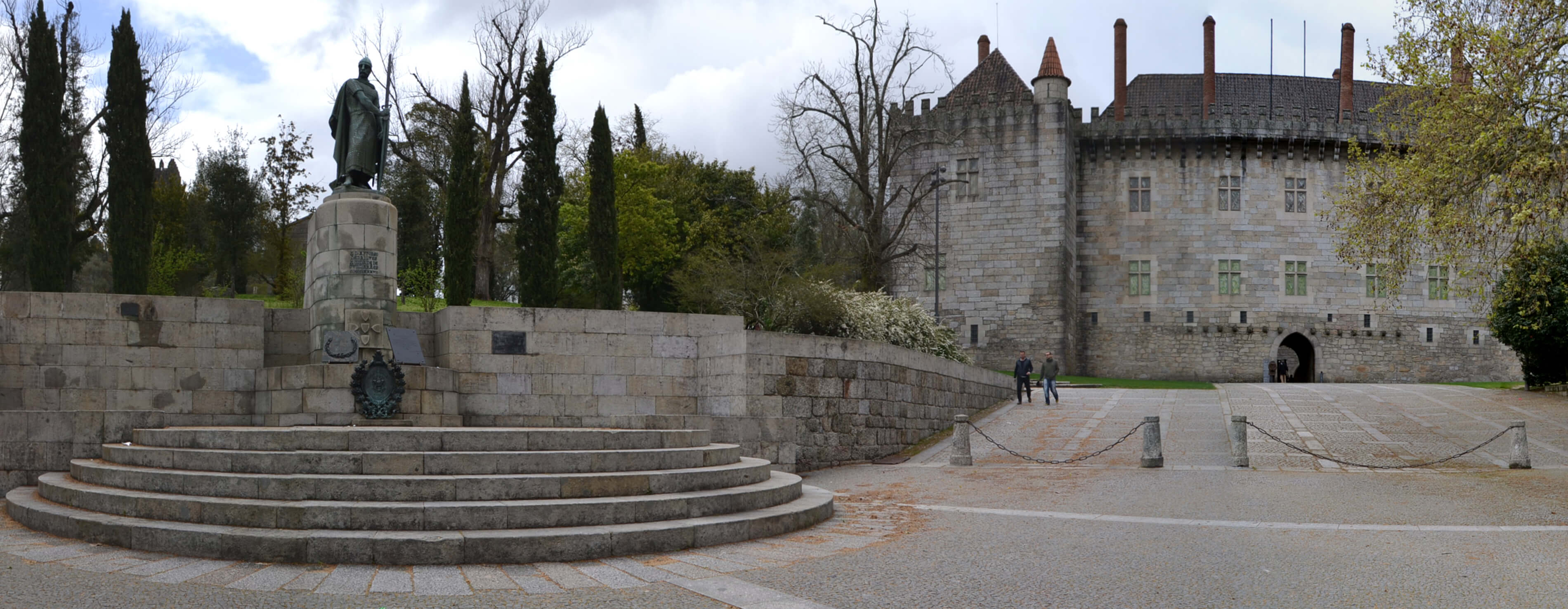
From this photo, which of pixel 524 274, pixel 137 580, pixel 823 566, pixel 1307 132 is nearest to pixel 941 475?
pixel 823 566

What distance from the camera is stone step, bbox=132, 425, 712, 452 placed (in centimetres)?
970

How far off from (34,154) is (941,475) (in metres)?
25.4

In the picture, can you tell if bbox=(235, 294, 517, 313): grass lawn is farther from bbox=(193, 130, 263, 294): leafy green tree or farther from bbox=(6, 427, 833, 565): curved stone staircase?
bbox=(6, 427, 833, 565): curved stone staircase

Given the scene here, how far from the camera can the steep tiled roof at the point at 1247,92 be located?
46.8 m

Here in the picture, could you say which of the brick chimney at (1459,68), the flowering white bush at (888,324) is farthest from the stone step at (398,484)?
the brick chimney at (1459,68)

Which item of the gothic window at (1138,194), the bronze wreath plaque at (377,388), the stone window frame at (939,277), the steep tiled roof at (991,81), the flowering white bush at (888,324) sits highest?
the steep tiled roof at (991,81)

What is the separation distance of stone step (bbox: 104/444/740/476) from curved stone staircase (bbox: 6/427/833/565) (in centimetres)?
1

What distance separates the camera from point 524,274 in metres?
29.3

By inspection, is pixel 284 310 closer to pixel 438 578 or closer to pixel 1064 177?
pixel 438 578

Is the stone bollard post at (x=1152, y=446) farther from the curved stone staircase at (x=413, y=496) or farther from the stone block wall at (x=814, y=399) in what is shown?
the curved stone staircase at (x=413, y=496)

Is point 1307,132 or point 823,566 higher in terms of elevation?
point 1307,132

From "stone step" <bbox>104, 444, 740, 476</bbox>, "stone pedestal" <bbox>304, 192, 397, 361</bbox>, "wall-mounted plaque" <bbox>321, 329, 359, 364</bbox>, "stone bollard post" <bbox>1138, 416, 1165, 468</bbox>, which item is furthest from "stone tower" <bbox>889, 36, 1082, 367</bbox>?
"stone step" <bbox>104, 444, 740, 476</bbox>

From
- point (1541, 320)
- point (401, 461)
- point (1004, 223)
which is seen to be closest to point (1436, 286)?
point (1004, 223)

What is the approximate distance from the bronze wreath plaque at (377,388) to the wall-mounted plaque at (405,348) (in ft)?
0.87
